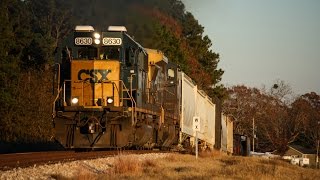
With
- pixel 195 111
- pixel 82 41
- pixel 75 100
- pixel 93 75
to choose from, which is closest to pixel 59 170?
pixel 75 100

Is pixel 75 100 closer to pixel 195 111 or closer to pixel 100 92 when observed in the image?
pixel 100 92

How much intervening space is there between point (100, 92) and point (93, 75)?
0.65 m

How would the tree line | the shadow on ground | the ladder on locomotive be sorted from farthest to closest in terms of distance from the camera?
the tree line → the shadow on ground → the ladder on locomotive

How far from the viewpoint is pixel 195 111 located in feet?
88.5

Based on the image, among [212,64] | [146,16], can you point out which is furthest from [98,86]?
[212,64]

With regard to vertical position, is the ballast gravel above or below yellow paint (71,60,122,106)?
below

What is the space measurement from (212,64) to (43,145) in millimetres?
36319

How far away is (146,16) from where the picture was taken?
21.4 metres

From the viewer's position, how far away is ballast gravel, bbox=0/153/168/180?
1097cm

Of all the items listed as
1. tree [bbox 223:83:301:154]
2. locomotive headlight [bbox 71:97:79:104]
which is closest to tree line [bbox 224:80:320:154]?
tree [bbox 223:83:301:154]

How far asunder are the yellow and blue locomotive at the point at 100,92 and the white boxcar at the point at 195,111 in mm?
5481

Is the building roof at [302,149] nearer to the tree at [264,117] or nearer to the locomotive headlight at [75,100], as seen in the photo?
the tree at [264,117]

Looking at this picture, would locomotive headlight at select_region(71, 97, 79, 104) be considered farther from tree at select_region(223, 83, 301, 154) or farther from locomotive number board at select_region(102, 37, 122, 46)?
tree at select_region(223, 83, 301, 154)

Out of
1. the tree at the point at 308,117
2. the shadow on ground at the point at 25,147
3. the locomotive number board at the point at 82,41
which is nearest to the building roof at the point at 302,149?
the tree at the point at 308,117
